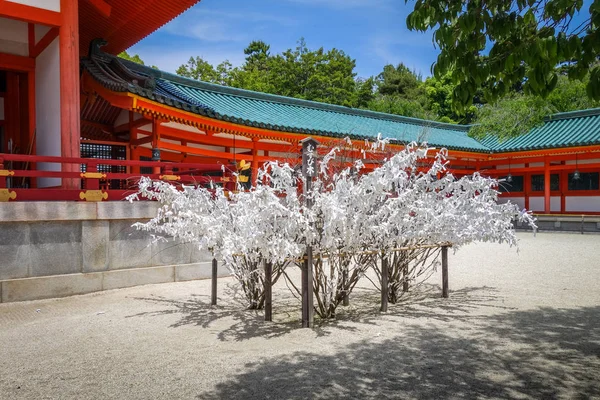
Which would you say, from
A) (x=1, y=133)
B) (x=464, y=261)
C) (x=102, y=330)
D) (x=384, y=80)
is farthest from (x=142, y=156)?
(x=384, y=80)

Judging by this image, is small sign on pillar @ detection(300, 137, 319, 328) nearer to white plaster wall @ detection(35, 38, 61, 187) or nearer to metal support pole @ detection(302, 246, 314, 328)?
metal support pole @ detection(302, 246, 314, 328)

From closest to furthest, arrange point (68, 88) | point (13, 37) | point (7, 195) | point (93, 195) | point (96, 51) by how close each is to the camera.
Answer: point (7, 195) < point (93, 195) < point (68, 88) < point (13, 37) < point (96, 51)

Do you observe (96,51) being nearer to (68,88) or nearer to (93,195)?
(68,88)

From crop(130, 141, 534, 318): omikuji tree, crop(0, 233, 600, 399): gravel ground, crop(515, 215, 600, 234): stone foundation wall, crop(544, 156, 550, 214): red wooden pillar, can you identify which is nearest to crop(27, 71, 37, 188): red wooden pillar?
crop(0, 233, 600, 399): gravel ground

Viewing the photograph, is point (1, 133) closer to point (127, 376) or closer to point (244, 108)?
point (244, 108)

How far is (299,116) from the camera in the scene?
17.7m

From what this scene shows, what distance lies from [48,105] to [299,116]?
957 cm

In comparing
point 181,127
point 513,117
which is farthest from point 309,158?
point 513,117

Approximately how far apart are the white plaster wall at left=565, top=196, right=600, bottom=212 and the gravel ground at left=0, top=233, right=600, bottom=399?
1435 cm

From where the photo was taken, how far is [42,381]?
4.14m

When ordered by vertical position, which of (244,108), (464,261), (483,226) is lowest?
(464,261)

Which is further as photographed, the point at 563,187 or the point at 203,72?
the point at 203,72

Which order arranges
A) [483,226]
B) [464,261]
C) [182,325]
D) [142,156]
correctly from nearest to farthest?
[182,325]
[483,226]
[464,261]
[142,156]

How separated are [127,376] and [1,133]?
8761 millimetres
